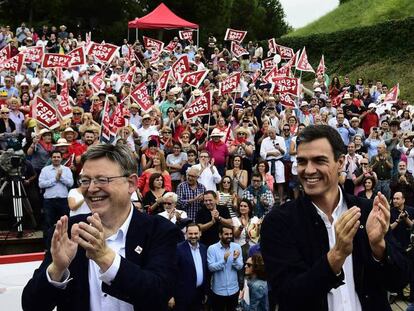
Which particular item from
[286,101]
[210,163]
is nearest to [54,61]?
[286,101]

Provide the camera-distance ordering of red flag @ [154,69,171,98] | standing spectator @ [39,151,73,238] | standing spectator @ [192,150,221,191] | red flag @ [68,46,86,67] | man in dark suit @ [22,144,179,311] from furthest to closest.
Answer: red flag @ [154,69,171,98], red flag @ [68,46,86,67], standing spectator @ [192,150,221,191], standing spectator @ [39,151,73,238], man in dark suit @ [22,144,179,311]

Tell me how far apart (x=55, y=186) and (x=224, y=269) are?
115 inches

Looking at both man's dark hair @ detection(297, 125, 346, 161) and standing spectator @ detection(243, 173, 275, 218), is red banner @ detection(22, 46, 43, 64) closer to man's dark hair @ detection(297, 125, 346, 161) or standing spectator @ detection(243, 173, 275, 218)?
standing spectator @ detection(243, 173, 275, 218)

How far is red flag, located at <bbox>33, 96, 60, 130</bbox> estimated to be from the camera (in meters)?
12.2

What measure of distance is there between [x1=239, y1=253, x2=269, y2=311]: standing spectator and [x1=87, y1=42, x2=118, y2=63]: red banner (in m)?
9.73

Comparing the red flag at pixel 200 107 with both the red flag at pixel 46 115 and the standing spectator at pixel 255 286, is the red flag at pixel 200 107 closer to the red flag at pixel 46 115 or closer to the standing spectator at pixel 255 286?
the red flag at pixel 46 115

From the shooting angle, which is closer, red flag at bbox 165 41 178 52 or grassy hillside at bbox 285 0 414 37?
red flag at bbox 165 41 178 52

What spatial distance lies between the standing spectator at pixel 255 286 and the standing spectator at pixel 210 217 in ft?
3.90

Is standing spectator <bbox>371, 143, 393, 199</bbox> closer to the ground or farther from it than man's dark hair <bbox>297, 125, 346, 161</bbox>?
closer to the ground

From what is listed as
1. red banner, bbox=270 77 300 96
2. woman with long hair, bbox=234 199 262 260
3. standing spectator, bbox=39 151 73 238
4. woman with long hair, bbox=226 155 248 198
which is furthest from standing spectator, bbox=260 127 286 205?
standing spectator, bbox=39 151 73 238

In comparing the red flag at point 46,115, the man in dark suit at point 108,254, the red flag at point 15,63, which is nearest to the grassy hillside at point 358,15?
the red flag at point 15,63

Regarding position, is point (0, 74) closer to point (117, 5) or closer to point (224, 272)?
point (224, 272)

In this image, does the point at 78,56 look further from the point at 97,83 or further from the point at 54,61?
the point at 97,83

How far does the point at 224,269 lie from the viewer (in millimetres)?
8953
